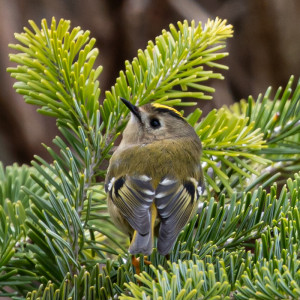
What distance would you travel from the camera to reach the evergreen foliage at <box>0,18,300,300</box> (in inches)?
24.6

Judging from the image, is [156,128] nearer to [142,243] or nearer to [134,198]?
[134,198]

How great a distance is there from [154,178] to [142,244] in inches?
11.2

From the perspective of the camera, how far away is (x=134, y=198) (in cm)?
101

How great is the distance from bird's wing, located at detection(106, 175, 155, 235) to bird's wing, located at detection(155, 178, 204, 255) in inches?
0.9

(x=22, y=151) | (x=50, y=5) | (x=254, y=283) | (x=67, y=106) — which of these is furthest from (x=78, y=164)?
(x=50, y=5)

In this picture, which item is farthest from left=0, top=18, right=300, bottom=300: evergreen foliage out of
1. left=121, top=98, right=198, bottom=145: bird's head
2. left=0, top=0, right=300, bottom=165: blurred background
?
left=0, top=0, right=300, bottom=165: blurred background

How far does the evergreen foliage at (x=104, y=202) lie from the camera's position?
0.63 metres

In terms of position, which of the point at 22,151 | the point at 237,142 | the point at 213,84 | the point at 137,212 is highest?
the point at 213,84

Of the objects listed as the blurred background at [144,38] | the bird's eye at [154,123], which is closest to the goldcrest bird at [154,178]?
the bird's eye at [154,123]

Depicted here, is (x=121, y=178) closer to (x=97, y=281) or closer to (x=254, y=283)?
(x=97, y=281)

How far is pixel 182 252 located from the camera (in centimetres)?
74

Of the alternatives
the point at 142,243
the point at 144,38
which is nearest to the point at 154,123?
the point at 142,243

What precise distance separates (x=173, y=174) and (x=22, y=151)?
183cm

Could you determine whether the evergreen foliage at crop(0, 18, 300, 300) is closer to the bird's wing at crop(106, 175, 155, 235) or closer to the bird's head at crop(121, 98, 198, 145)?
the bird's wing at crop(106, 175, 155, 235)
